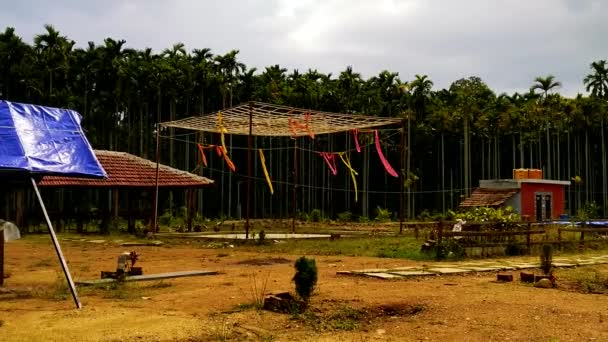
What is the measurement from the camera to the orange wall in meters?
32.9

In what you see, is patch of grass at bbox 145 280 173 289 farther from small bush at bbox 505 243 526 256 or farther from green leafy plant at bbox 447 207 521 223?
green leafy plant at bbox 447 207 521 223

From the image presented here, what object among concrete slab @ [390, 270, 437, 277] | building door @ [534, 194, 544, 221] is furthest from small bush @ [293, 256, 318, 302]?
building door @ [534, 194, 544, 221]

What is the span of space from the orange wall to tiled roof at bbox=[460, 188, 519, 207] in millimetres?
652

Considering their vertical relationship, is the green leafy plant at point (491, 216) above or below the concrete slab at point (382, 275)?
above

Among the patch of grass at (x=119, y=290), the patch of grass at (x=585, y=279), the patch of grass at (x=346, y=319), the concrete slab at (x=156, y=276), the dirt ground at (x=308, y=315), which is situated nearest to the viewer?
the dirt ground at (x=308, y=315)

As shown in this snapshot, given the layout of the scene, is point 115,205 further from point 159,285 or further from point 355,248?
point 159,285

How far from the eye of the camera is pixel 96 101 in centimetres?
4612

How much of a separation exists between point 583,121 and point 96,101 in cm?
3805

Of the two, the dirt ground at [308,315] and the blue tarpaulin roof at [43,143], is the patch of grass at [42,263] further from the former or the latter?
the blue tarpaulin roof at [43,143]

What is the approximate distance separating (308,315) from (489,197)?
27744 millimetres

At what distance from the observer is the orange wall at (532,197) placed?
32875mm

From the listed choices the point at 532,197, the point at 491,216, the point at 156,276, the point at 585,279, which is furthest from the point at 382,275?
the point at 532,197

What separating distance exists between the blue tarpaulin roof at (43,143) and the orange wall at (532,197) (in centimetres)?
2649

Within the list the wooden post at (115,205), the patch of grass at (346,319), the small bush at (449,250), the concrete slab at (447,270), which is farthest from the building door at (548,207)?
the patch of grass at (346,319)
